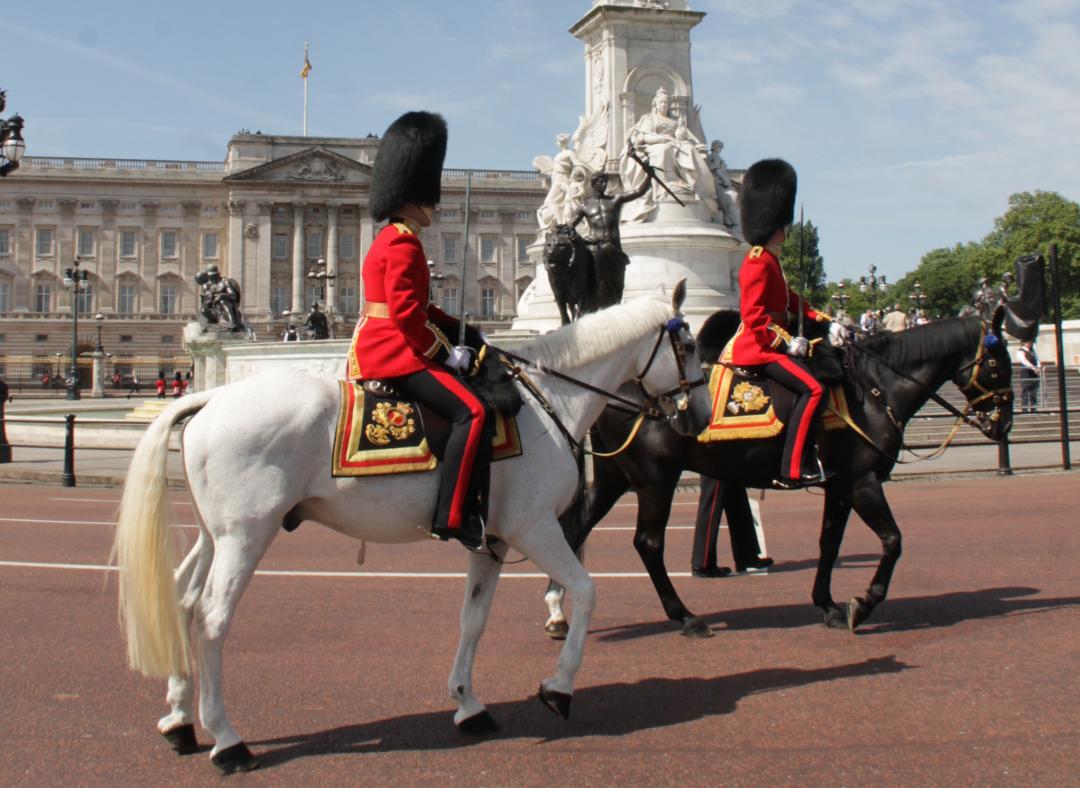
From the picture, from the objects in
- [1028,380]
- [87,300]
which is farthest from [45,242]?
[1028,380]

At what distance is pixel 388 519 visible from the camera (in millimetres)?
5875

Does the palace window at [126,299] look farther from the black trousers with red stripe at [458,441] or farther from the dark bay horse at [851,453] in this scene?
the black trousers with red stripe at [458,441]

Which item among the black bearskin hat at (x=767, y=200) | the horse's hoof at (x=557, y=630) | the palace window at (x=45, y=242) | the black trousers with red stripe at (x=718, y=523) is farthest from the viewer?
the palace window at (x=45, y=242)

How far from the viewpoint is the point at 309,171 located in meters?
109

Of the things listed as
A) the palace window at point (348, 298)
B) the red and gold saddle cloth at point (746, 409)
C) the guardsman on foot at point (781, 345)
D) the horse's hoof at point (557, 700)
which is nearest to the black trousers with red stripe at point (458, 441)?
the horse's hoof at point (557, 700)

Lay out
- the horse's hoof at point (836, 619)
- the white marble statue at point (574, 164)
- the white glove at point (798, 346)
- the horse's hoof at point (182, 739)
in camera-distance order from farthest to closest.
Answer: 1. the white marble statue at point (574, 164)
2. the white glove at point (798, 346)
3. the horse's hoof at point (836, 619)
4. the horse's hoof at point (182, 739)

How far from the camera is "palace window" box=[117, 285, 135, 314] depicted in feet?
349

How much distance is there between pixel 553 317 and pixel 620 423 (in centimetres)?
2490

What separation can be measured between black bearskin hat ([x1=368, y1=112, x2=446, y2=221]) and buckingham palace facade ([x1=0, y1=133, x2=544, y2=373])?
9908cm

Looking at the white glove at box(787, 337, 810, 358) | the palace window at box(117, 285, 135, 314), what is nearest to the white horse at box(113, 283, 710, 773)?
the white glove at box(787, 337, 810, 358)

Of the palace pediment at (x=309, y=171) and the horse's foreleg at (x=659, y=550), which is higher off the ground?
the palace pediment at (x=309, y=171)

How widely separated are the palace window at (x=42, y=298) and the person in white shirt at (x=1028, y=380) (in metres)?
93.6

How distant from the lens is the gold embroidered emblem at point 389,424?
5789 millimetres

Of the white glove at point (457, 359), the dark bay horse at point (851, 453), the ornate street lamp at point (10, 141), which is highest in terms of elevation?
the ornate street lamp at point (10, 141)
